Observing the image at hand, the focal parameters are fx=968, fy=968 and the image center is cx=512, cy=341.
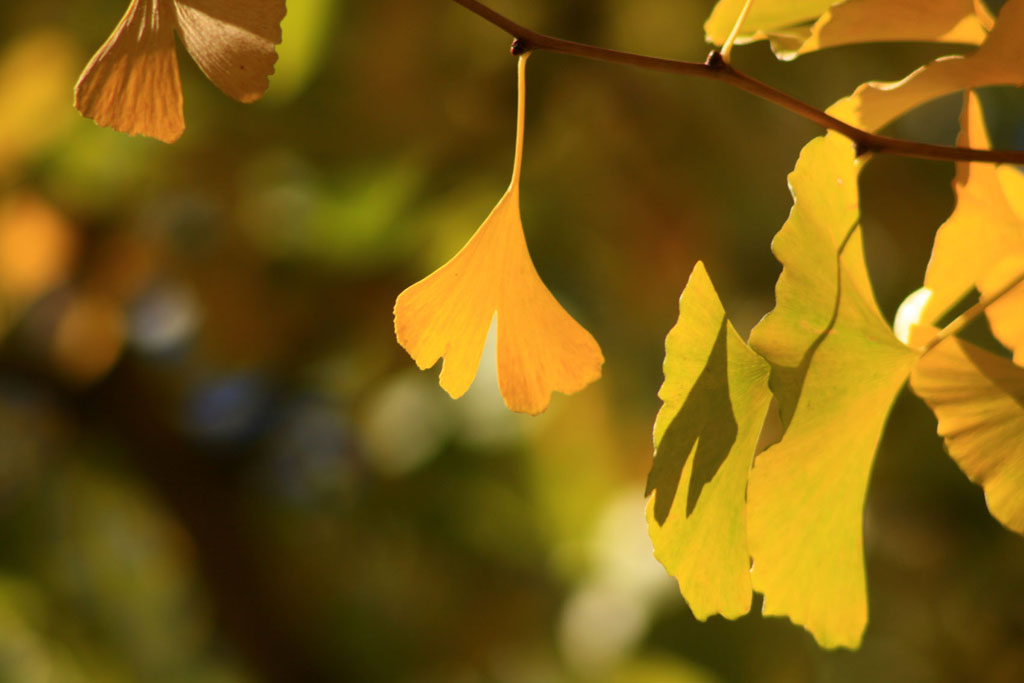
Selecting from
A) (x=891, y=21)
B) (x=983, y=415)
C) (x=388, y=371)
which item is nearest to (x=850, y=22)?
(x=891, y=21)

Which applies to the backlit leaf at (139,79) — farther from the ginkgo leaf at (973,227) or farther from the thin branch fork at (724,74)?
the ginkgo leaf at (973,227)

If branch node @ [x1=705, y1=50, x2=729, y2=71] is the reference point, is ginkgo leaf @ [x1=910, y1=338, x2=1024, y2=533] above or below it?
below

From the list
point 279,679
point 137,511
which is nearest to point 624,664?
point 279,679

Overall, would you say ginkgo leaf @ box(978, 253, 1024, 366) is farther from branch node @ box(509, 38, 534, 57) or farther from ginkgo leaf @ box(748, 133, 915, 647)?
branch node @ box(509, 38, 534, 57)

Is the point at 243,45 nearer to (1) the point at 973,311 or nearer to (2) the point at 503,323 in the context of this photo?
(2) the point at 503,323

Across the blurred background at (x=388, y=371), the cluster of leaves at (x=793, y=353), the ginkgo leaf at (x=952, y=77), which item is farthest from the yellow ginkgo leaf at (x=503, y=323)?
the blurred background at (x=388, y=371)

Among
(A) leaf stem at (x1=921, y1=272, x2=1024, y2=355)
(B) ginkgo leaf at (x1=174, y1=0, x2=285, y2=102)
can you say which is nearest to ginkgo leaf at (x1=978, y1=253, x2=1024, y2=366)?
(A) leaf stem at (x1=921, y1=272, x2=1024, y2=355)
